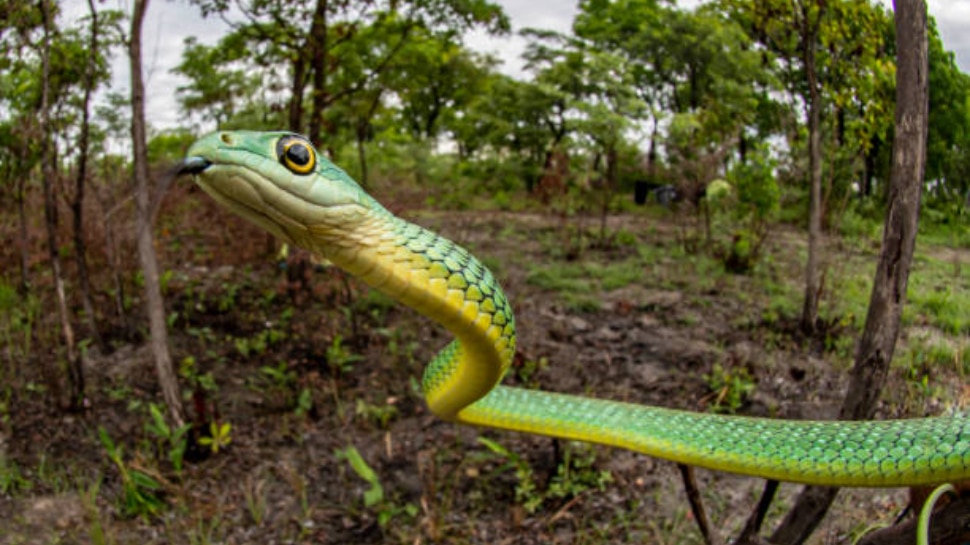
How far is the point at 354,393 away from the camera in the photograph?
15.6 ft

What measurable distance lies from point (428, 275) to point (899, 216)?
1.23m

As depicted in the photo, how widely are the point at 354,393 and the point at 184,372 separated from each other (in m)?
1.03

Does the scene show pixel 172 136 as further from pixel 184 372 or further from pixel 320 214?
pixel 320 214

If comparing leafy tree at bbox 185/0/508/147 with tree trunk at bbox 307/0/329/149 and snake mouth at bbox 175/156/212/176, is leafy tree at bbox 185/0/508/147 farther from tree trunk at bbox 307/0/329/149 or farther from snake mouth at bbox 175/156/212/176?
snake mouth at bbox 175/156/212/176

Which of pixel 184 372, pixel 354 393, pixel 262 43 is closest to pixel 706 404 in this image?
pixel 354 393

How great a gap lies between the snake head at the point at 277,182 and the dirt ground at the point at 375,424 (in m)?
2.27

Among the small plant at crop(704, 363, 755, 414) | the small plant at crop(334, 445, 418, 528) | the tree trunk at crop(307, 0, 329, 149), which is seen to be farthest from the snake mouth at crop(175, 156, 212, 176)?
the tree trunk at crop(307, 0, 329, 149)

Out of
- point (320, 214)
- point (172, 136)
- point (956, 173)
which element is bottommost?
point (320, 214)

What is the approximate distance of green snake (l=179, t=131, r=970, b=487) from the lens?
1.10m

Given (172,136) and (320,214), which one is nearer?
(320,214)

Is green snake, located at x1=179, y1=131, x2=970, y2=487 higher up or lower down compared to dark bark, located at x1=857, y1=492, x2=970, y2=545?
higher up

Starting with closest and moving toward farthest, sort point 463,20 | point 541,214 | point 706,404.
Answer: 1. point 706,404
2. point 463,20
3. point 541,214

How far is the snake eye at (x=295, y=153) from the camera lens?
3.59ft

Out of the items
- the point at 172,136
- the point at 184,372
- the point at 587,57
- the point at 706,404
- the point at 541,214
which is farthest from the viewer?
the point at 587,57
